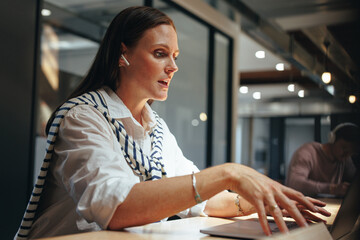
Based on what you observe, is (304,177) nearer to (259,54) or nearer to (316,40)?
(316,40)

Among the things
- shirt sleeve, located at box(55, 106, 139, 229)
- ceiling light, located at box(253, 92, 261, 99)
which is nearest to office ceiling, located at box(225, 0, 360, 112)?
shirt sleeve, located at box(55, 106, 139, 229)

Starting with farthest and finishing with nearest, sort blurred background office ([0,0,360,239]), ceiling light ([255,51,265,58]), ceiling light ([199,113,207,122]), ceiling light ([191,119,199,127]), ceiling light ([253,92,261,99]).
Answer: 1. ceiling light ([253,92,261,99])
2. ceiling light ([255,51,265,58])
3. ceiling light ([199,113,207,122])
4. ceiling light ([191,119,199,127])
5. blurred background office ([0,0,360,239])

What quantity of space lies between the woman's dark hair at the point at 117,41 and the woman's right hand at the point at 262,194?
55 centimetres

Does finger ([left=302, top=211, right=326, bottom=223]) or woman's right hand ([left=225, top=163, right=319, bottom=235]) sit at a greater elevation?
woman's right hand ([left=225, top=163, right=319, bottom=235])

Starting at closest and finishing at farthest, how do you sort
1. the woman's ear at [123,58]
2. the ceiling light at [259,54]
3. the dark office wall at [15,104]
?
the woman's ear at [123,58] → the dark office wall at [15,104] → the ceiling light at [259,54]

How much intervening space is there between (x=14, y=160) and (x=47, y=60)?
0.70 m

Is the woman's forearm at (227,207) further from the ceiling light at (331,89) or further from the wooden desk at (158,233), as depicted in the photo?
the ceiling light at (331,89)

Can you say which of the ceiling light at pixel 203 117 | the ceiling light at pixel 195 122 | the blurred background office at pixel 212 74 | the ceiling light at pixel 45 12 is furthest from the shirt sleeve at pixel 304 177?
the ceiling light at pixel 203 117

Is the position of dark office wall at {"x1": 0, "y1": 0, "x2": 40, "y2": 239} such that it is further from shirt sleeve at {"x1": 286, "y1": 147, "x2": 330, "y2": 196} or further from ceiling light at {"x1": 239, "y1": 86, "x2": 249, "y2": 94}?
ceiling light at {"x1": 239, "y1": 86, "x2": 249, "y2": 94}

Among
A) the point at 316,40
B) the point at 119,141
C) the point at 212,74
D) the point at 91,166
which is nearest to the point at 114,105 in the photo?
the point at 119,141

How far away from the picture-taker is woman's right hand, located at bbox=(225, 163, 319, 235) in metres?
0.77

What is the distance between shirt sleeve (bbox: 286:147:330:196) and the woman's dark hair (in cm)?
85

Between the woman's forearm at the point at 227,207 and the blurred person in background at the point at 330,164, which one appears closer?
the woman's forearm at the point at 227,207

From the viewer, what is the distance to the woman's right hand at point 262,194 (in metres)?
0.77
